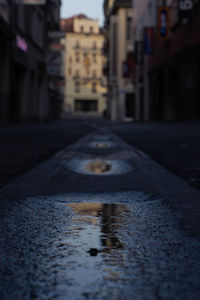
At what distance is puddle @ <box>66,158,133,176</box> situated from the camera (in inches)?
159

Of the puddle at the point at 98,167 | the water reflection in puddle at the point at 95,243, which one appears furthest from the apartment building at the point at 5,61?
the water reflection in puddle at the point at 95,243

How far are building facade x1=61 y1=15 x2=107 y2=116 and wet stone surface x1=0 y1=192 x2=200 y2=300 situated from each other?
93.1 m

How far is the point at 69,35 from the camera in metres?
94.5

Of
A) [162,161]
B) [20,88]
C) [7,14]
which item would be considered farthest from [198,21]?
[162,161]

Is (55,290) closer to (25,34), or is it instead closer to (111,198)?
(111,198)

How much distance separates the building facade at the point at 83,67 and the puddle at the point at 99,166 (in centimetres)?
9013

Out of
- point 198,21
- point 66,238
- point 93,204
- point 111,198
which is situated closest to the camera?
point 66,238

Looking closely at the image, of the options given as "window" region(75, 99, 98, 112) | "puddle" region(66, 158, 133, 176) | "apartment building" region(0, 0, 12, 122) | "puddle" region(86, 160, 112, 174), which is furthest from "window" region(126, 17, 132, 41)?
"window" region(75, 99, 98, 112)

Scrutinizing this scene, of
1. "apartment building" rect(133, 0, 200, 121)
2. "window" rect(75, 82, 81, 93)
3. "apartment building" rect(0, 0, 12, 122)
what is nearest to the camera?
"apartment building" rect(0, 0, 12, 122)

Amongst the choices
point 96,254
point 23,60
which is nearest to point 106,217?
point 96,254

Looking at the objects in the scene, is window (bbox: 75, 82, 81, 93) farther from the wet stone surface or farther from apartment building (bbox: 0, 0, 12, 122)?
the wet stone surface

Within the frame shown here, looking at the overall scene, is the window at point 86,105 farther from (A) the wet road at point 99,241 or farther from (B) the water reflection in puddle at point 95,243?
(B) the water reflection in puddle at point 95,243

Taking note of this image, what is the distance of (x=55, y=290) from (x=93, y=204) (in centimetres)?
131

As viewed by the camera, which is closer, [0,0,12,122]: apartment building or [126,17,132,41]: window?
[0,0,12,122]: apartment building
